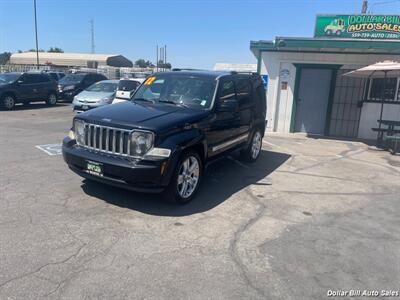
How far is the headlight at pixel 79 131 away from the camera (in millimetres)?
5176

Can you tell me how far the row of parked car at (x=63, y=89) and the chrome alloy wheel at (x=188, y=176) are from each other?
6.92 metres

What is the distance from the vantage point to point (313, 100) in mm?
12805

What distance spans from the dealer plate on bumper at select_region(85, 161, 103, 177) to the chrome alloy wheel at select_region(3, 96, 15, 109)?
13684 mm

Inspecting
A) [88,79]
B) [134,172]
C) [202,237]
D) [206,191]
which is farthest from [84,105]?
[202,237]

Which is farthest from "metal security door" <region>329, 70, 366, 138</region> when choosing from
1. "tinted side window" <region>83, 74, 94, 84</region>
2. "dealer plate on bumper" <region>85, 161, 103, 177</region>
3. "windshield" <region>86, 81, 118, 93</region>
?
"tinted side window" <region>83, 74, 94, 84</region>

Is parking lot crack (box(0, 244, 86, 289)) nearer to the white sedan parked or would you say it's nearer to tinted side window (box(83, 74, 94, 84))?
the white sedan parked

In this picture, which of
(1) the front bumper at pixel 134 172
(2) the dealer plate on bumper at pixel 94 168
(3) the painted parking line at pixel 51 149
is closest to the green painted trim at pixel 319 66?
(3) the painted parking line at pixel 51 149

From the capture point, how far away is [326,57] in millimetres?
12359

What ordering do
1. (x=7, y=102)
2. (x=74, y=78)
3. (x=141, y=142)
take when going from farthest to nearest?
(x=74, y=78)
(x=7, y=102)
(x=141, y=142)

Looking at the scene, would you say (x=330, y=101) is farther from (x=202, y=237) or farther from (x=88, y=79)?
(x=88, y=79)

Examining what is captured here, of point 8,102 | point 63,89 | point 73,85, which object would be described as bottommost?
point 8,102

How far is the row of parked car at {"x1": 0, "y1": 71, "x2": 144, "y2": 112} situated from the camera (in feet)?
45.5

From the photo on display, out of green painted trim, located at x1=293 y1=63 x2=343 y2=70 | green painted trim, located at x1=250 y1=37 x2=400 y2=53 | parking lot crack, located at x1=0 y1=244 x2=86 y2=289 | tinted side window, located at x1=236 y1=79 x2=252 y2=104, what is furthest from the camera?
green painted trim, located at x1=293 y1=63 x2=343 y2=70

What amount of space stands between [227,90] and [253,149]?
2.14 meters
